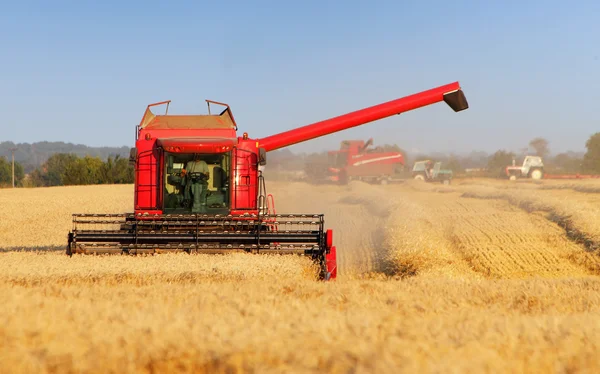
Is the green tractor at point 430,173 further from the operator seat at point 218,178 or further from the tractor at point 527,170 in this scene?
the operator seat at point 218,178

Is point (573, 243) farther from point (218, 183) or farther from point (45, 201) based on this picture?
point (45, 201)

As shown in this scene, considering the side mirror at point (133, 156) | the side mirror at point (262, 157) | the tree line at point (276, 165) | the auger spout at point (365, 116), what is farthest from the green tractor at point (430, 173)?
the side mirror at point (133, 156)

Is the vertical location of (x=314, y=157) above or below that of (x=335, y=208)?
above

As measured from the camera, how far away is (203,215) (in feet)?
32.8

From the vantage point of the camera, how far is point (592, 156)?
2785 inches

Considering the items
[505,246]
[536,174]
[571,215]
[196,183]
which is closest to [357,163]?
[536,174]

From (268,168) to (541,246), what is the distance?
33133 millimetres

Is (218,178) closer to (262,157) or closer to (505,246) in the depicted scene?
(262,157)

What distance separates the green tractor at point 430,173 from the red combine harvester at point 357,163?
750cm

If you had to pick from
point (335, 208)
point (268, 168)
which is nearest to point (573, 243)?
point (335, 208)

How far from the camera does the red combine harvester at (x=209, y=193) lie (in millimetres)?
9047

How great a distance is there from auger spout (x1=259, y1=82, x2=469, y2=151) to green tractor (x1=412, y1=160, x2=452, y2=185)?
4304 cm

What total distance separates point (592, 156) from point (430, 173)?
2539cm

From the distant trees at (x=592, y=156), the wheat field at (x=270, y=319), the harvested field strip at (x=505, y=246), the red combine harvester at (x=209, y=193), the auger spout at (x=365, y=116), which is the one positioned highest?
the distant trees at (x=592, y=156)
